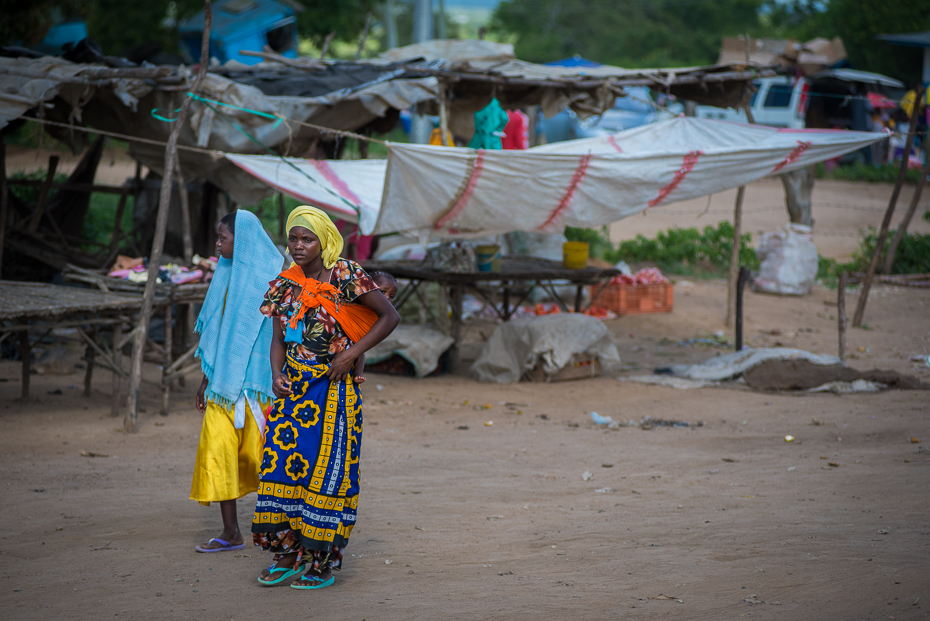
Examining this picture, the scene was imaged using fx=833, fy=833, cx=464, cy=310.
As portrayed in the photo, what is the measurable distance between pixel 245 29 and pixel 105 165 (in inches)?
293

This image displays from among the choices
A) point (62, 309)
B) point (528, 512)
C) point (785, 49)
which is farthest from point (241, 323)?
point (785, 49)

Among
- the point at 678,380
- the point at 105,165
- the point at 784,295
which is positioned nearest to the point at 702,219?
the point at 784,295

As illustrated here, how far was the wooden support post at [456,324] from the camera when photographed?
773cm

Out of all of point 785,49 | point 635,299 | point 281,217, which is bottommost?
point 635,299

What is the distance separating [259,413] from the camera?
3.36 metres

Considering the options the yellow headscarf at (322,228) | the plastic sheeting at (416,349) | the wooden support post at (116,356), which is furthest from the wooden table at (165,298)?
the yellow headscarf at (322,228)

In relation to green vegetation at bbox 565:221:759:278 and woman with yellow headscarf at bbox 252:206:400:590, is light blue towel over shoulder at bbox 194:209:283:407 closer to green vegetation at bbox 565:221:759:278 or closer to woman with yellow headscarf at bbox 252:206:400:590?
woman with yellow headscarf at bbox 252:206:400:590

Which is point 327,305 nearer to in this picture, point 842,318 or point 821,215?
point 842,318

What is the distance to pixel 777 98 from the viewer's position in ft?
73.6

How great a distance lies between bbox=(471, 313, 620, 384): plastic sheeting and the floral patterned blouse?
4531 mm

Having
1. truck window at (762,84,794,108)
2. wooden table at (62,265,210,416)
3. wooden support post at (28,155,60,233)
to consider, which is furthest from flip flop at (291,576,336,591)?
truck window at (762,84,794,108)

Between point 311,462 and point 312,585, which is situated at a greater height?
point 311,462

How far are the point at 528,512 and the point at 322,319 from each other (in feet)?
5.56

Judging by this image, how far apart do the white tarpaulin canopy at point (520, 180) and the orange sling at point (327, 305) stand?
2.87m
